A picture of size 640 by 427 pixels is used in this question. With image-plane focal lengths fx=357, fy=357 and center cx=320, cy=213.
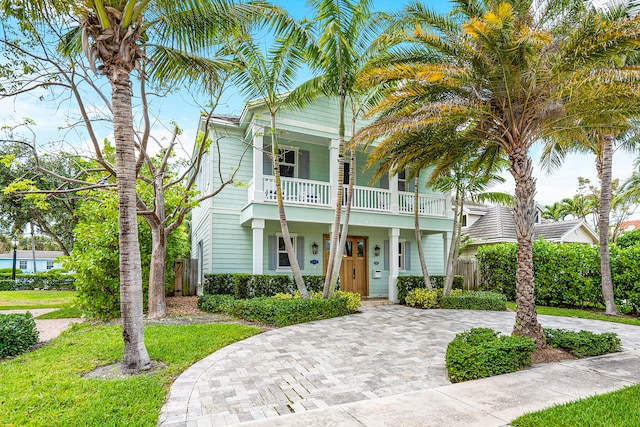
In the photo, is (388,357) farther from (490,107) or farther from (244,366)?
(490,107)

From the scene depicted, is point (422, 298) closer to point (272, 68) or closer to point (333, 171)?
point (333, 171)

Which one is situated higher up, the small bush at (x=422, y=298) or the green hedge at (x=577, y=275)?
the green hedge at (x=577, y=275)

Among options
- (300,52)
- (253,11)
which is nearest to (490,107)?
(253,11)

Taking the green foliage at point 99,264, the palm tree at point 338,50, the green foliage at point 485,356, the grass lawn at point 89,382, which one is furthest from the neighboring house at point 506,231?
the green foliage at point 99,264

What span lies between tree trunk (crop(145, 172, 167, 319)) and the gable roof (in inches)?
693

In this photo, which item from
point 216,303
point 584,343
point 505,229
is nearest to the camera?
point 584,343

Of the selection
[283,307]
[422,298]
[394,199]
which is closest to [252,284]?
[283,307]

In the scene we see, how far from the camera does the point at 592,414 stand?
3.76 m

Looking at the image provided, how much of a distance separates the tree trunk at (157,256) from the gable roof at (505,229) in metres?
17.6

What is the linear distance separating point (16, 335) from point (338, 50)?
9449 millimetres

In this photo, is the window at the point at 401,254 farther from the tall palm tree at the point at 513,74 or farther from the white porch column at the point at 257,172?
the tall palm tree at the point at 513,74

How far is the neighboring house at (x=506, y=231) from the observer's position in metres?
20.4

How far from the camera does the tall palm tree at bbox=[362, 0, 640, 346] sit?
6.04 m

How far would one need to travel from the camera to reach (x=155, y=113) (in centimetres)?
958
